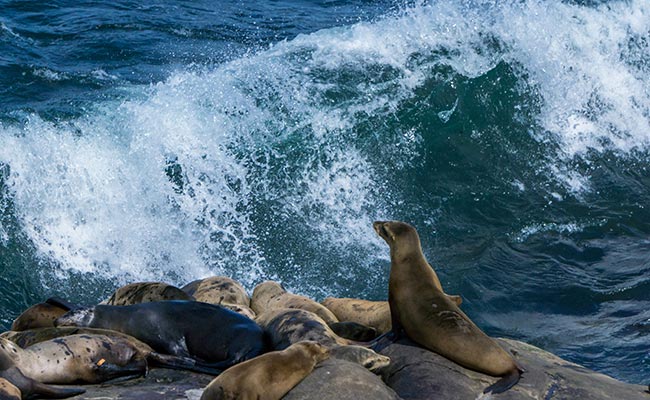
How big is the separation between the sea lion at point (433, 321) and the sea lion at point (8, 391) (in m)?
2.29

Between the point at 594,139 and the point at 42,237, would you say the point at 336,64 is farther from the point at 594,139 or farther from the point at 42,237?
the point at 42,237

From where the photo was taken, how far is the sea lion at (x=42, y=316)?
23.2ft

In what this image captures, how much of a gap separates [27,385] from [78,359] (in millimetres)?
460

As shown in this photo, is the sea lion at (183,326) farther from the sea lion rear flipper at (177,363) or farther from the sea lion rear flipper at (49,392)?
the sea lion rear flipper at (49,392)

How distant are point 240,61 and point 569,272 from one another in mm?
6388

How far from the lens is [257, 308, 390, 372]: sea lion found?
593cm

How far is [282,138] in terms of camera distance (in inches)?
529

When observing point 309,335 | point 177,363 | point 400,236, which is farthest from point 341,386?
point 400,236

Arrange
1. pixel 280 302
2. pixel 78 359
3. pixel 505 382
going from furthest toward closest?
pixel 280 302
pixel 78 359
pixel 505 382

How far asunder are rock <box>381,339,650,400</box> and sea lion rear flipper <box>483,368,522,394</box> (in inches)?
1.1

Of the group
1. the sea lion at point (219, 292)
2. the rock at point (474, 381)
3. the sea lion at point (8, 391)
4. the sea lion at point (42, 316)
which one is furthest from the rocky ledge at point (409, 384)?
the sea lion at point (219, 292)

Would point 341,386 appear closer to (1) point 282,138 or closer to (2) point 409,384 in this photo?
(2) point 409,384

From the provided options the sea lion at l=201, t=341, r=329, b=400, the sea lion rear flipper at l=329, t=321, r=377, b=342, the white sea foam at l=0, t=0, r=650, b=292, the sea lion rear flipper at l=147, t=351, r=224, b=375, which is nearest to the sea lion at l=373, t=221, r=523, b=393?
the sea lion rear flipper at l=329, t=321, r=377, b=342

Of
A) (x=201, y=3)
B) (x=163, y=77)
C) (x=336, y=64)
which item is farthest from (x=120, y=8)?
(x=336, y=64)
